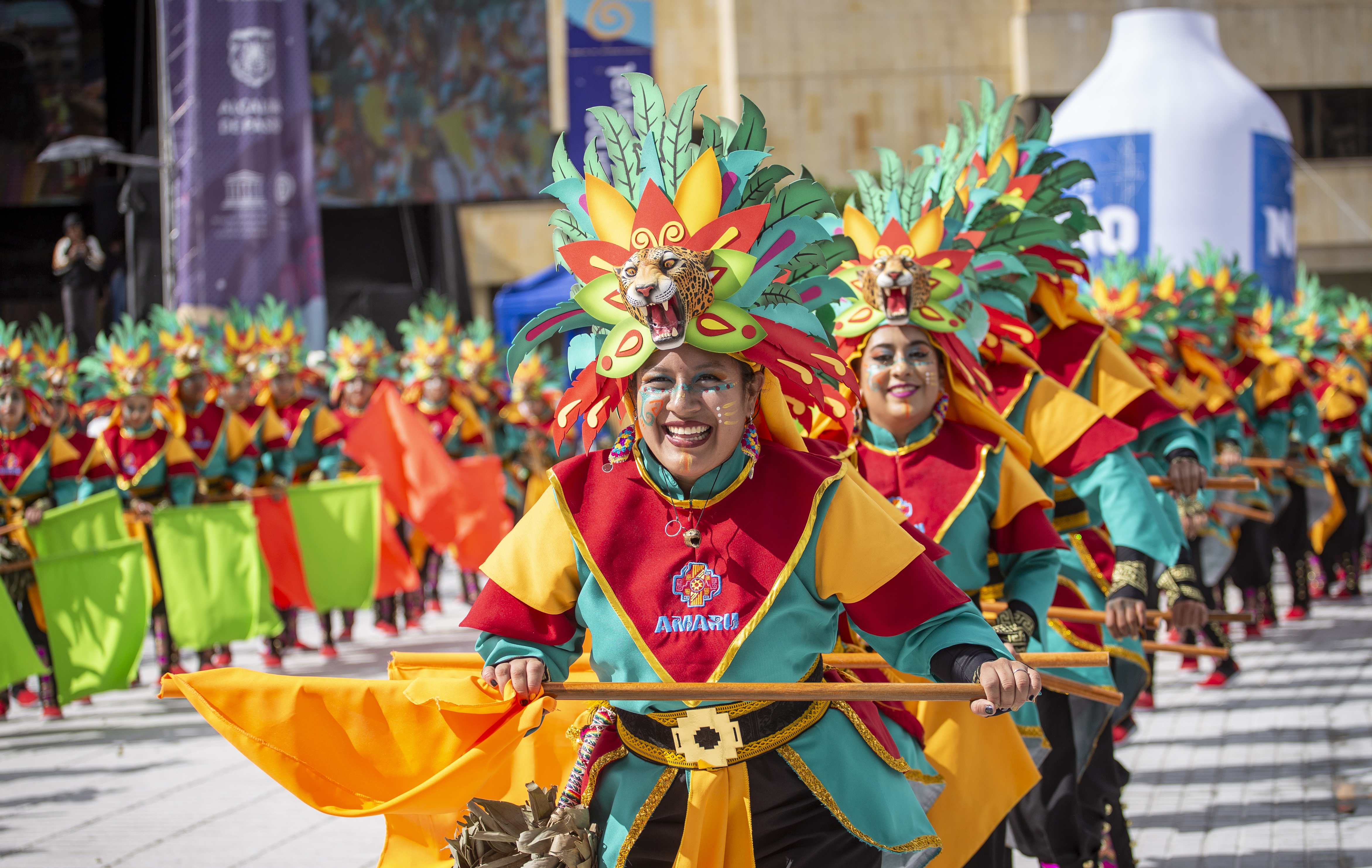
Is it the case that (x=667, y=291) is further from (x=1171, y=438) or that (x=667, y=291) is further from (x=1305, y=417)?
(x=1305, y=417)

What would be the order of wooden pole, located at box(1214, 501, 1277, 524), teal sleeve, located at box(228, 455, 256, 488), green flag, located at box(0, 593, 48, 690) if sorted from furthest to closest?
teal sleeve, located at box(228, 455, 256, 488)
wooden pole, located at box(1214, 501, 1277, 524)
green flag, located at box(0, 593, 48, 690)

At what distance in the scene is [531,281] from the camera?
22453 millimetres

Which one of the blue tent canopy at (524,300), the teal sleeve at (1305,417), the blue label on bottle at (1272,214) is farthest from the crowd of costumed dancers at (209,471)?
the blue label on bottle at (1272,214)

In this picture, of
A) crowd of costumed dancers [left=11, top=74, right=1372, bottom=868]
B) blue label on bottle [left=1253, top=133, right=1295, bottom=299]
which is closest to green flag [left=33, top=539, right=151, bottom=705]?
crowd of costumed dancers [left=11, top=74, right=1372, bottom=868]

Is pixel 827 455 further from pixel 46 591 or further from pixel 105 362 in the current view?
pixel 105 362

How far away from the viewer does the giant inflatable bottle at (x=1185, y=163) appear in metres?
16.1

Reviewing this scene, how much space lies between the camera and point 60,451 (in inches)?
406

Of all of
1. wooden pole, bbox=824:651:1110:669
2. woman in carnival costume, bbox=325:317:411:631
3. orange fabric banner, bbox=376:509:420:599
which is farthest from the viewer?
woman in carnival costume, bbox=325:317:411:631

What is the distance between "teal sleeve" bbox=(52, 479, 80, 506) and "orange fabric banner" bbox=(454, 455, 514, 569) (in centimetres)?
355

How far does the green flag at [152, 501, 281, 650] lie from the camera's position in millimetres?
10219

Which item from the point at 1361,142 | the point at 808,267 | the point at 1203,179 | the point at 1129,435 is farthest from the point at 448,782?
the point at 1361,142

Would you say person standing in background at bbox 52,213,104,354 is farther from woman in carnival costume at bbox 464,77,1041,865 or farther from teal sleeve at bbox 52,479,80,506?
woman in carnival costume at bbox 464,77,1041,865

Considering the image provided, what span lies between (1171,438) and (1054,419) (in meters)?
1.03

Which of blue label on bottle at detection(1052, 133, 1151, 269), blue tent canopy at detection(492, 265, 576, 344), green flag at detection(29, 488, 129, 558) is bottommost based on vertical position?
green flag at detection(29, 488, 129, 558)
